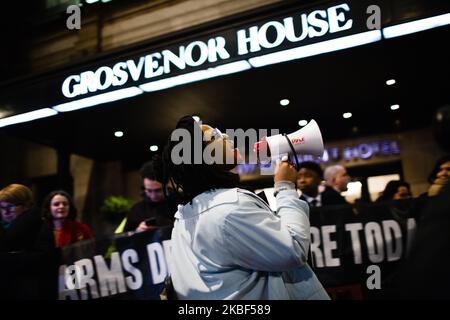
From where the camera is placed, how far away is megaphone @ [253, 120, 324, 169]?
76.0 inches

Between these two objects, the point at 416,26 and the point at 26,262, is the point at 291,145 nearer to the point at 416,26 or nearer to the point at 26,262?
the point at 26,262

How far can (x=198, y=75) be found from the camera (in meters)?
5.74

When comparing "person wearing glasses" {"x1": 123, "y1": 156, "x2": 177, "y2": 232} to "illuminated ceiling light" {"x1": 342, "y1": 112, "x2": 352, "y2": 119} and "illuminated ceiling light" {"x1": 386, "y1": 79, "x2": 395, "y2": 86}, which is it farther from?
"illuminated ceiling light" {"x1": 342, "y1": 112, "x2": 352, "y2": 119}

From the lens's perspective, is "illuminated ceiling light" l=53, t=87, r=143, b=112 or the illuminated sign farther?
the illuminated sign

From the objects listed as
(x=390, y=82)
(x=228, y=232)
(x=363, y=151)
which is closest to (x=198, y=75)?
(x=390, y=82)

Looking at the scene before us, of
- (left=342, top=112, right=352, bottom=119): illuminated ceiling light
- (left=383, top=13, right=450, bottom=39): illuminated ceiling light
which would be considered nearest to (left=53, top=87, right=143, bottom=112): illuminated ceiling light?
(left=383, top=13, right=450, bottom=39): illuminated ceiling light

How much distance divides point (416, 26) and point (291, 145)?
3621mm

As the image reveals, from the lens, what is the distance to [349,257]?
3.64 meters

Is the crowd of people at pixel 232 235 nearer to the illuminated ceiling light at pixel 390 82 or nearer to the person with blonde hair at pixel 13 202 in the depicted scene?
the person with blonde hair at pixel 13 202

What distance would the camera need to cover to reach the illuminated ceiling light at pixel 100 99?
237 inches

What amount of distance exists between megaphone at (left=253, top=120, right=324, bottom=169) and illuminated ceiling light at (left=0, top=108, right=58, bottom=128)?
17.9ft

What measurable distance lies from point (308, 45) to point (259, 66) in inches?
35.3

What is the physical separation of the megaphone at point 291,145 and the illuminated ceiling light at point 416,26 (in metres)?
3.24

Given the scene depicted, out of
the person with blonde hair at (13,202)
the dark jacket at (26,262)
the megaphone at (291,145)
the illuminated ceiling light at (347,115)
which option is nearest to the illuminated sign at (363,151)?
the illuminated ceiling light at (347,115)
